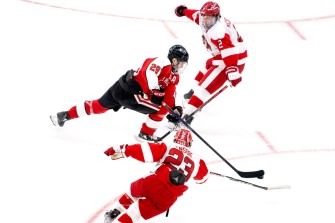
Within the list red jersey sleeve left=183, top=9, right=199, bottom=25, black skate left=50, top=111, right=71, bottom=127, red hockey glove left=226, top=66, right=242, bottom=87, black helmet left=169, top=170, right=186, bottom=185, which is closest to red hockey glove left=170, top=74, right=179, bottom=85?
red hockey glove left=226, top=66, right=242, bottom=87

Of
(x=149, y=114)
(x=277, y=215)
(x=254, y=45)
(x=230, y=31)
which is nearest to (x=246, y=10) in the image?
(x=254, y=45)

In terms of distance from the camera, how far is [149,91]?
5.69m

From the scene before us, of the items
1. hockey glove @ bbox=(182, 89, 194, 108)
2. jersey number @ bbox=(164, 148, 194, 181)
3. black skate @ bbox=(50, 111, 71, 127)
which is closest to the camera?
jersey number @ bbox=(164, 148, 194, 181)

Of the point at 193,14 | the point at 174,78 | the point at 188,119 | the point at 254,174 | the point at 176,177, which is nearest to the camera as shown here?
the point at 176,177

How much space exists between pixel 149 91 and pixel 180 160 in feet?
3.28

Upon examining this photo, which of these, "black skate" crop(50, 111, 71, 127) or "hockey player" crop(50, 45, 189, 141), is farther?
"black skate" crop(50, 111, 71, 127)

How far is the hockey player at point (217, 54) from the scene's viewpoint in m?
5.98

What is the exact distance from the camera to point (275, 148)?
603cm

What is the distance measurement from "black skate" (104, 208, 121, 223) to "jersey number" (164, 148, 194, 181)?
1.44ft

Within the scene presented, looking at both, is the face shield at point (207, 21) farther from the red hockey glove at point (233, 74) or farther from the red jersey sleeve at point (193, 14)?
the red hockey glove at point (233, 74)

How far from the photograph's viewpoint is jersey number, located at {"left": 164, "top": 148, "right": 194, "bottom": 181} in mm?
4812

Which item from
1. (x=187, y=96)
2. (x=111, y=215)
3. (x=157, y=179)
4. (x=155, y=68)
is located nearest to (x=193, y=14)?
(x=187, y=96)

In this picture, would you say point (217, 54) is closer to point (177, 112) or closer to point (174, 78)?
point (174, 78)

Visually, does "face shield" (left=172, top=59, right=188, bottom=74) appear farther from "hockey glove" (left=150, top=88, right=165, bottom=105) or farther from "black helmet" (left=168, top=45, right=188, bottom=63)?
"hockey glove" (left=150, top=88, right=165, bottom=105)
